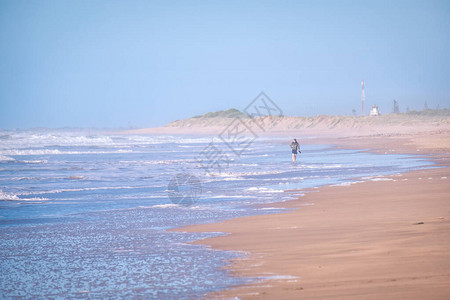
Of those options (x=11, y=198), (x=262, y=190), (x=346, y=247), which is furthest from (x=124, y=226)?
(x=262, y=190)

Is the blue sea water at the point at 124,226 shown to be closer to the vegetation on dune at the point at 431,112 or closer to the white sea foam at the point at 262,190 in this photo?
the white sea foam at the point at 262,190

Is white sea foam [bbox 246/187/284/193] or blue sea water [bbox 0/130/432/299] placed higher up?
blue sea water [bbox 0/130/432/299]

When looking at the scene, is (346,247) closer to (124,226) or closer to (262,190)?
(124,226)

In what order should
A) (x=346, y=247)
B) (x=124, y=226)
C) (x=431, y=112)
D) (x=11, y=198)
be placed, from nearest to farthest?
(x=346, y=247) → (x=124, y=226) → (x=11, y=198) → (x=431, y=112)

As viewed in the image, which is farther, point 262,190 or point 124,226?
point 262,190

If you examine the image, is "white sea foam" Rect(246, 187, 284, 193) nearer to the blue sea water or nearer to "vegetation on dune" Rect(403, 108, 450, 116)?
the blue sea water

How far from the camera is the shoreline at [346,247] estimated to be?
198 inches

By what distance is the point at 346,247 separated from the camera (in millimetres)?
6695

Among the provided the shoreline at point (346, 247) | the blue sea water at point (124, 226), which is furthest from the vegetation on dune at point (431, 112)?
the shoreline at point (346, 247)

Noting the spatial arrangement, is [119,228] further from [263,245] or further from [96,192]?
[96,192]

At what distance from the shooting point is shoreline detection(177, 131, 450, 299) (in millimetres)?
5023

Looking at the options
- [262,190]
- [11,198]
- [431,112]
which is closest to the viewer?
[11,198]

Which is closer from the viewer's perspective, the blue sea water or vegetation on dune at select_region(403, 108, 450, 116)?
the blue sea water

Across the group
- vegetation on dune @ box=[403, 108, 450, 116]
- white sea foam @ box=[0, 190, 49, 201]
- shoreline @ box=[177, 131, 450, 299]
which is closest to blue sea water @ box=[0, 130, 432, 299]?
white sea foam @ box=[0, 190, 49, 201]
